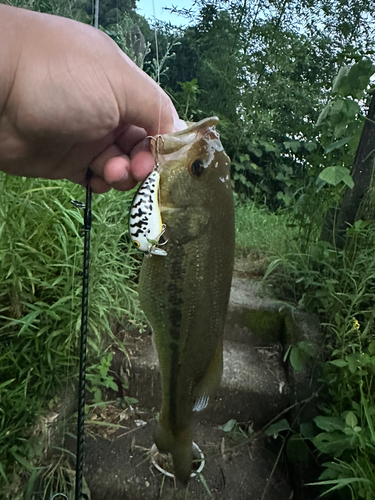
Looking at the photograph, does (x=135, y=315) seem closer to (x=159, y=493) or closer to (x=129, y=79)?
(x=159, y=493)

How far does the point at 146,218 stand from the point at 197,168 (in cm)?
21

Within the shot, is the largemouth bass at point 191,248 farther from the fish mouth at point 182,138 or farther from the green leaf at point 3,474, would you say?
the green leaf at point 3,474

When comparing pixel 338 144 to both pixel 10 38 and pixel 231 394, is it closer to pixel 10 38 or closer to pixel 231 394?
pixel 231 394

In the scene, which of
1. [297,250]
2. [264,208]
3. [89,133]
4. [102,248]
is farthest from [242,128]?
[89,133]

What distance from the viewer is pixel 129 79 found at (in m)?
0.95

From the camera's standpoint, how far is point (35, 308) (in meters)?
1.65

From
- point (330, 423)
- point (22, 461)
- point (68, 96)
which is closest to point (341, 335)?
point (330, 423)

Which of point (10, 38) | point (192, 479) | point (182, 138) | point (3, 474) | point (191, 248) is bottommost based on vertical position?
point (192, 479)

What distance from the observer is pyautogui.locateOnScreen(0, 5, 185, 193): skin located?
0.84m

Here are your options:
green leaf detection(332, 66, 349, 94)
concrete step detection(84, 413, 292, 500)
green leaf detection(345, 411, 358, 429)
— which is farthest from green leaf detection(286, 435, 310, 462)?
green leaf detection(332, 66, 349, 94)

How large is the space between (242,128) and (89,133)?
14.0 ft

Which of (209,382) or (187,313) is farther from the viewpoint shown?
(209,382)

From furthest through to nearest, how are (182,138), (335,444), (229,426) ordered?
1. (229,426)
2. (335,444)
3. (182,138)

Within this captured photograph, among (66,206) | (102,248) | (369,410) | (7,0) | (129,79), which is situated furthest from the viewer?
(102,248)
